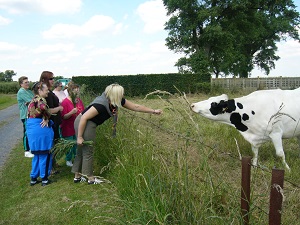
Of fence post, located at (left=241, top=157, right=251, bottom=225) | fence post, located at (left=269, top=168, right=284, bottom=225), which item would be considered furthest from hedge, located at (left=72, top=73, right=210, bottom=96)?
fence post, located at (left=269, top=168, right=284, bottom=225)

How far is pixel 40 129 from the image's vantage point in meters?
4.43

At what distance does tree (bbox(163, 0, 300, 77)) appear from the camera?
27984mm

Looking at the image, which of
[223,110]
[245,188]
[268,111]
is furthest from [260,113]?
[245,188]

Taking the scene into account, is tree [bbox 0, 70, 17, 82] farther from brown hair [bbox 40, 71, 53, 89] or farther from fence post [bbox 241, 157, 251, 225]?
fence post [bbox 241, 157, 251, 225]

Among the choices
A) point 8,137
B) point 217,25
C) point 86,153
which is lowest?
point 8,137

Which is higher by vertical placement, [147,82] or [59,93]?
[147,82]

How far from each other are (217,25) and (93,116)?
1022 inches

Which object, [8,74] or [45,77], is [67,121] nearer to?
[45,77]

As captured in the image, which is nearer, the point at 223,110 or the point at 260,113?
the point at 260,113

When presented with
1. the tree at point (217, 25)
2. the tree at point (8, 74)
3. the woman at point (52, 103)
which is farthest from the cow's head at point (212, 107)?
the tree at point (8, 74)

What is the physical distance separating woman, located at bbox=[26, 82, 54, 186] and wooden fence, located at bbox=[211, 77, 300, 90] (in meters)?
19.3

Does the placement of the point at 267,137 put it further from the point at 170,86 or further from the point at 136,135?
the point at 170,86

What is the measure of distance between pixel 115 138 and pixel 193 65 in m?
→ 23.9

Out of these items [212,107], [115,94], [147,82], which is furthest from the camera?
[147,82]
